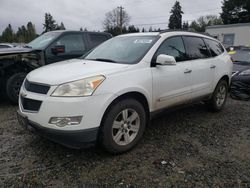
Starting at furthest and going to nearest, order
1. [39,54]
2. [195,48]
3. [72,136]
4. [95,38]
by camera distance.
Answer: [95,38], [39,54], [195,48], [72,136]

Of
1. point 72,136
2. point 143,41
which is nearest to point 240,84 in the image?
point 143,41

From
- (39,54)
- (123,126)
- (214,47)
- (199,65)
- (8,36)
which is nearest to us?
(123,126)

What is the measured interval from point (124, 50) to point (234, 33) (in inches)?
1141

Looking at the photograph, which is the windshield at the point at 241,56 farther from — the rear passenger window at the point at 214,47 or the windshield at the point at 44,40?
the windshield at the point at 44,40

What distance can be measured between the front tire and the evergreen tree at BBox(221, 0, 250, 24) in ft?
143

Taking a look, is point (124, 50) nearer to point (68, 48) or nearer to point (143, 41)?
point (143, 41)

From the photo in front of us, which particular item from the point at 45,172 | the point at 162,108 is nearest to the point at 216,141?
the point at 162,108

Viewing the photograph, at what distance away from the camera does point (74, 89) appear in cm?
295

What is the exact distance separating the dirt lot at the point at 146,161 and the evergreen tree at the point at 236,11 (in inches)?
1672

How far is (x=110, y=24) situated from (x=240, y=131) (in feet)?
182

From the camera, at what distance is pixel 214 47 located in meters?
5.37

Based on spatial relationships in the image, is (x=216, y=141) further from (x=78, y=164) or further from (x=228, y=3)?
(x=228, y=3)

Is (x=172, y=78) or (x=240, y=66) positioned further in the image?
(x=240, y=66)

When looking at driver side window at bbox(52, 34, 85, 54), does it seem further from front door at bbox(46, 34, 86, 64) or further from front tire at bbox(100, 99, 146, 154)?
front tire at bbox(100, 99, 146, 154)
